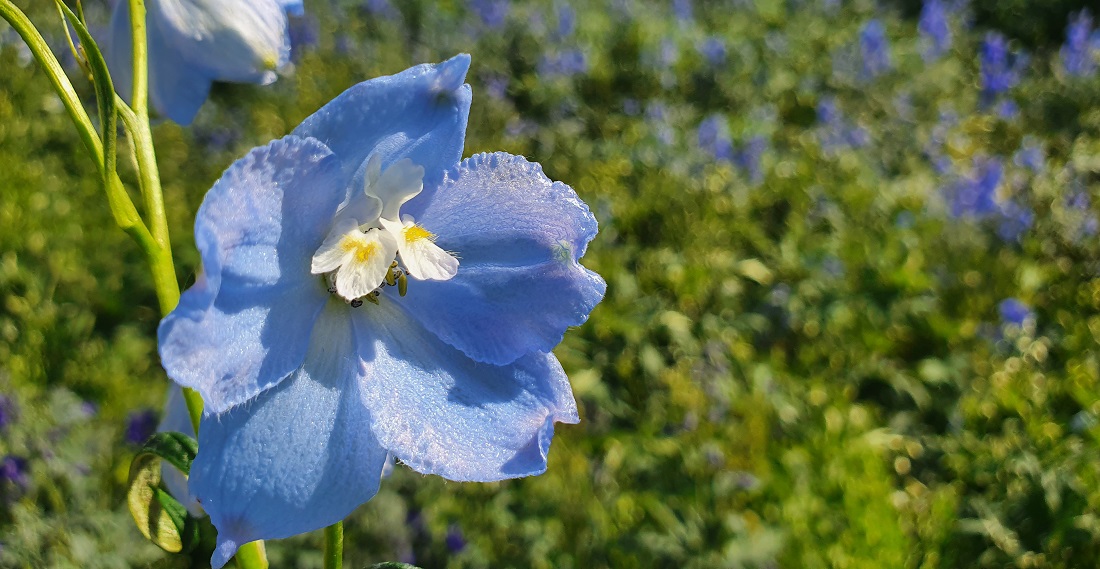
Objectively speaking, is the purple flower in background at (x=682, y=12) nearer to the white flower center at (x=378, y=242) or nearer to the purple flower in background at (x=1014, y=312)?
the purple flower in background at (x=1014, y=312)

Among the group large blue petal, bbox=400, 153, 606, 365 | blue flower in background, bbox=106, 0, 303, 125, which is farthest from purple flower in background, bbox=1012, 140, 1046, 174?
blue flower in background, bbox=106, 0, 303, 125

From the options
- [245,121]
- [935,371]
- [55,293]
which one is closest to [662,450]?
[935,371]

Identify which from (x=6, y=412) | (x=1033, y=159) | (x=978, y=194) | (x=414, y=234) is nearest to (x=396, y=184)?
(x=414, y=234)

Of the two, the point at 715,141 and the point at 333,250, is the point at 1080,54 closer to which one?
the point at 715,141

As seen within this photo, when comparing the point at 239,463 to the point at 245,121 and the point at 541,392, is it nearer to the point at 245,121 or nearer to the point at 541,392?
the point at 541,392

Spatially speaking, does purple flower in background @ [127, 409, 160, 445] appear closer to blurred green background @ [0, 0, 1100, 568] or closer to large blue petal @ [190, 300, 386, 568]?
blurred green background @ [0, 0, 1100, 568]

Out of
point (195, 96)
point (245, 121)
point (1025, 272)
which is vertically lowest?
point (245, 121)
